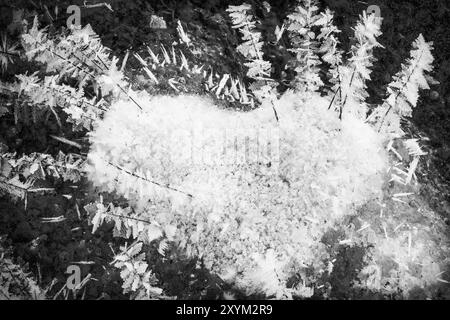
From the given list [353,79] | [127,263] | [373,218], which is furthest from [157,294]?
[353,79]

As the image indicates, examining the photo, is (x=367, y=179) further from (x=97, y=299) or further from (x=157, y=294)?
(x=97, y=299)

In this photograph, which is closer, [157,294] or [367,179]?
[157,294]

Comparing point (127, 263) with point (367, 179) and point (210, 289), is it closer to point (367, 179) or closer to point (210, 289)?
point (210, 289)

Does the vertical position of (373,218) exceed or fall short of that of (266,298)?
it exceeds it

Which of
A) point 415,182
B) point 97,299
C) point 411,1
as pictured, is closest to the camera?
point 97,299

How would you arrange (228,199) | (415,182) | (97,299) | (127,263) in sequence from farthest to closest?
(415,182), (228,199), (97,299), (127,263)

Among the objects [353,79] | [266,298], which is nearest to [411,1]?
[353,79]

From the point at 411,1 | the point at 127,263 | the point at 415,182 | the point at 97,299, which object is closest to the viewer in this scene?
the point at 127,263

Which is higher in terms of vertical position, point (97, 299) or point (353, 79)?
point (353, 79)

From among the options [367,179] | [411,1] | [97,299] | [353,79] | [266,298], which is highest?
[411,1]
